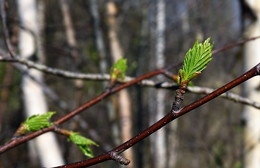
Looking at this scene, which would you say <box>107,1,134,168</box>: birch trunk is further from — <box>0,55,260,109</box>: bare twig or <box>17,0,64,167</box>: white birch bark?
<box>0,55,260,109</box>: bare twig

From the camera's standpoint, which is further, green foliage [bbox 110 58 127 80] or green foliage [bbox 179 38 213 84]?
green foliage [bbox 110 58 127 80]

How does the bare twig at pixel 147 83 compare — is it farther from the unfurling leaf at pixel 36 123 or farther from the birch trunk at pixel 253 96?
the birch trunk at pixel 253 96

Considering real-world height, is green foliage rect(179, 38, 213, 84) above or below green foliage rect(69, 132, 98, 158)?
below

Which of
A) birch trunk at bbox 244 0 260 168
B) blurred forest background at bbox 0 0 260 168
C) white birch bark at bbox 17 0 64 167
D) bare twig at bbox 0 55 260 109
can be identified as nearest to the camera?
bare twig at bbox 0 55 260 109

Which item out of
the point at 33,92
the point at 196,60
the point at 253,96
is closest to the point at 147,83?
the point at 196,60

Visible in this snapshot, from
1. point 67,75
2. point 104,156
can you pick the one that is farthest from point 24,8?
point 104,156

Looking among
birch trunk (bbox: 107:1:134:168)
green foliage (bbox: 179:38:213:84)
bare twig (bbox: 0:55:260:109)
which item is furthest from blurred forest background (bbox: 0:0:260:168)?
green foliage (bbox: 179:38:213:84)

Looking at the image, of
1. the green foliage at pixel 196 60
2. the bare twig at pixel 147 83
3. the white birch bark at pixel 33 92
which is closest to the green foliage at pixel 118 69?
the bare twig at pixel 147 83

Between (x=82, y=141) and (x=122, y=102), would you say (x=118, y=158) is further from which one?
(x=122, y=102)
